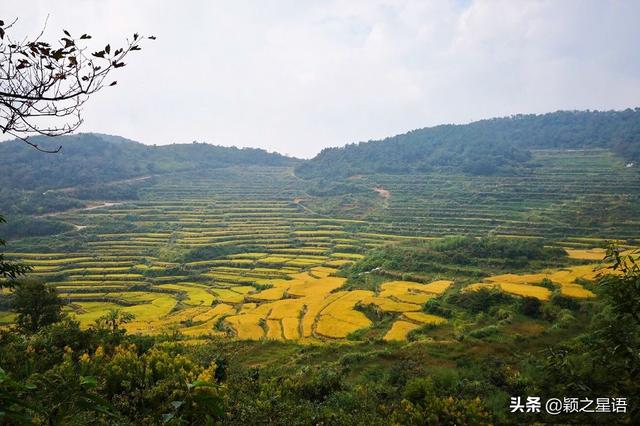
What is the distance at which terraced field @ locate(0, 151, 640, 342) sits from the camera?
24016 millimetres

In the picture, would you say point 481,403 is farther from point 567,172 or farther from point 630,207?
point 567,172

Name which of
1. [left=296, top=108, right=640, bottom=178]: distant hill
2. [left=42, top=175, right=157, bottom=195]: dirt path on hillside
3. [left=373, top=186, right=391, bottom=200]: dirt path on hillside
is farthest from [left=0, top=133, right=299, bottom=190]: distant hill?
[left=373, top=186, right=391, bottom=200]: dirt path on hillside

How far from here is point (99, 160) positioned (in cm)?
9806

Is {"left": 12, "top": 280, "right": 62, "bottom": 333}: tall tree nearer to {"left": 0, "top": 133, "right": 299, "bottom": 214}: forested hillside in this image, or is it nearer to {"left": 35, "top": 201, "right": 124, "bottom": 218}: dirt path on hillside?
{"left": 35, "top": 201, "right": 124, "bottom": 218}: dirt path on hillside

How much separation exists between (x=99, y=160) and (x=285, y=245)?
71252mm

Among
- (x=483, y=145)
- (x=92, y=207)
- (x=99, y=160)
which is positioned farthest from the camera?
(x=483, y=145)

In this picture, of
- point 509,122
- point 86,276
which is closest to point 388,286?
point 86,276

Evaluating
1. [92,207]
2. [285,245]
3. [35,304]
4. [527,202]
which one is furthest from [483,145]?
[35,304]

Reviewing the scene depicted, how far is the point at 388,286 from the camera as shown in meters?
28.7

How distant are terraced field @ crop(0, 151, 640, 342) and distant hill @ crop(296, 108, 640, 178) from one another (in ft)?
27.2

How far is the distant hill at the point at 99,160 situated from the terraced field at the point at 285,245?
1398 cm

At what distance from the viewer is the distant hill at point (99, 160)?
8188cm

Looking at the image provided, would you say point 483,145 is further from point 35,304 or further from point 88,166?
point 35,304

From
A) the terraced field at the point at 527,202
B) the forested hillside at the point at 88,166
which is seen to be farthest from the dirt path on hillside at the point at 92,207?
the terraced field at the point at 527,202
